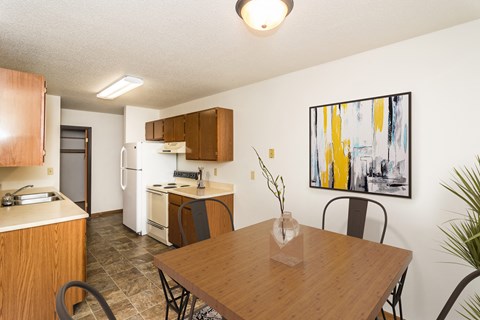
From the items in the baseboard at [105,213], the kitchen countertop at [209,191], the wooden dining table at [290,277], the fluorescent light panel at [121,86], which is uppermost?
the fluorescent light panel at [121,86]

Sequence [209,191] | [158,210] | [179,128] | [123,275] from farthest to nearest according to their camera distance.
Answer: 1. [179,128]
2. [158,210]
3. [209,191]
4. [123,275]

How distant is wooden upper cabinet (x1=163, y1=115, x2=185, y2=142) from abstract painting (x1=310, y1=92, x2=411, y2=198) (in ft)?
7.62

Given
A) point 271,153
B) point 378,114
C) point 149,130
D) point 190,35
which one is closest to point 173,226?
point 271,153

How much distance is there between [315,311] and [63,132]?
20.9 feet

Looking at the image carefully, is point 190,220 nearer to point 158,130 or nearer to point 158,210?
point 158,210

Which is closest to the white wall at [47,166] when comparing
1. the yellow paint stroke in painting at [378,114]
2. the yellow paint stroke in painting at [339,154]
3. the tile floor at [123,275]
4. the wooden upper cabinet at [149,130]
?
the tile floor at [123,275]

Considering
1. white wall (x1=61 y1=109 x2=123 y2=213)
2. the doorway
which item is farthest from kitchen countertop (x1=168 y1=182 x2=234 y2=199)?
the doorway

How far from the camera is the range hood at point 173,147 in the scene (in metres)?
4.10

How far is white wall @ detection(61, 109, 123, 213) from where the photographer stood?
5297mm

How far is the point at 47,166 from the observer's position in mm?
3902

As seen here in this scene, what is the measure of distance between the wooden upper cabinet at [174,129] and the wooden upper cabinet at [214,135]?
33cm

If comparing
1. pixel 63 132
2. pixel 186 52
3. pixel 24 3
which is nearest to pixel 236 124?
pixel 186 52

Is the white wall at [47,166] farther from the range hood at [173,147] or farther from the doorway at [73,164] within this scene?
the range hood at [173,147]

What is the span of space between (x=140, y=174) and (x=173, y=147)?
77cm
